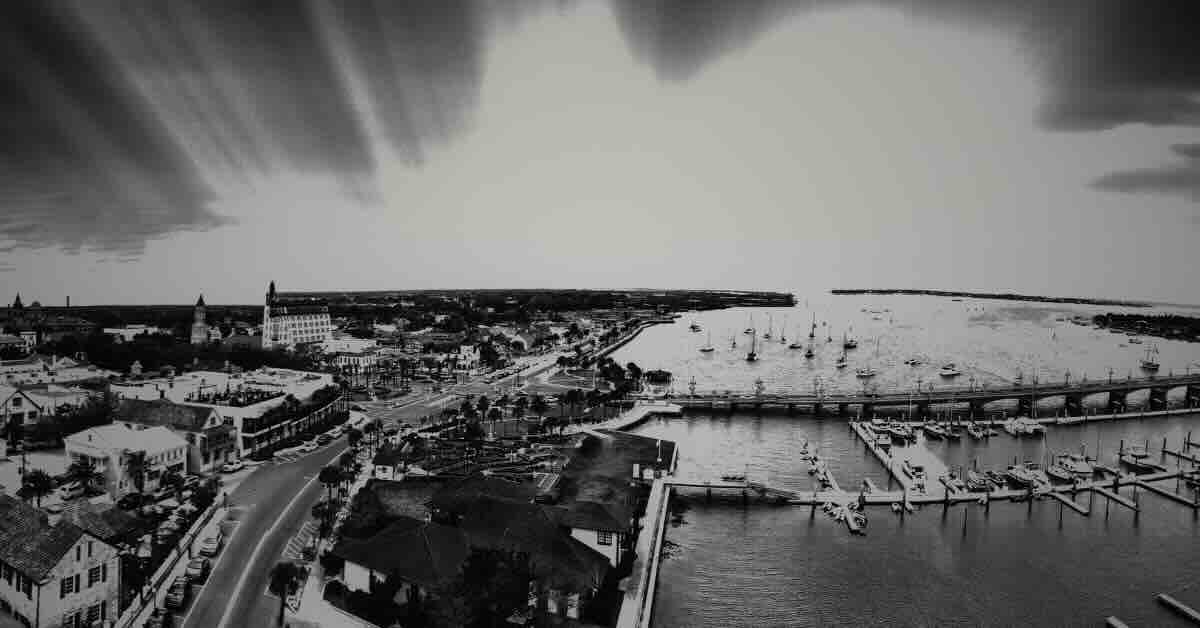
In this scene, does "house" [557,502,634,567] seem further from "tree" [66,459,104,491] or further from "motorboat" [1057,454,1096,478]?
"motorboat" [1057,454,1096,478]

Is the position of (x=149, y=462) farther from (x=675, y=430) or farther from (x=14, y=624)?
(x=675, y=430)

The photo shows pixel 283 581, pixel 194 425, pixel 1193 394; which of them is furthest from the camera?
pixel 1193 394

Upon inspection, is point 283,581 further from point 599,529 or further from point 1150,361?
point 1150,361

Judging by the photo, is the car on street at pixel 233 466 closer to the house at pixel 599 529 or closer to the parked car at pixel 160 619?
the parked car at pixel 160 619

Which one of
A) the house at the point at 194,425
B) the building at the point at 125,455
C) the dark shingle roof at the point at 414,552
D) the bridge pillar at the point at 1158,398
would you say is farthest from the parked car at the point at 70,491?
the bridge pillar at the point at 1158,398

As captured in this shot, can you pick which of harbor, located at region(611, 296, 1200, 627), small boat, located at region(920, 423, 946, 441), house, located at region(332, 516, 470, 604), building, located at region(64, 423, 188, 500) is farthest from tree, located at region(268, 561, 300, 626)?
small boat, located at region(920, 423, 946, 441)

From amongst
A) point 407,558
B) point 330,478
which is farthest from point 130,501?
point 407,558
